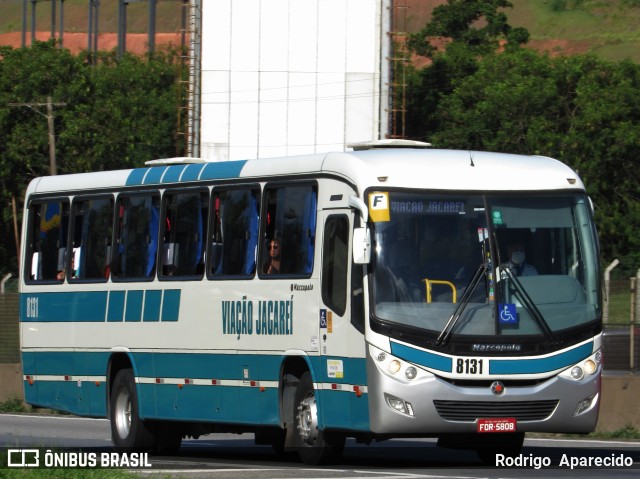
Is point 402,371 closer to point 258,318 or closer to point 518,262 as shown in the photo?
point 518,262

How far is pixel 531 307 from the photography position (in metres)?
15.1

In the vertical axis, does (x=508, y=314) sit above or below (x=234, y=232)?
below

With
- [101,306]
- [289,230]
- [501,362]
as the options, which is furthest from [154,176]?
[501,362]

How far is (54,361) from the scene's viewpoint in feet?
67.8

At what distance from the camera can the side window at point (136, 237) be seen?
19141 millimetres

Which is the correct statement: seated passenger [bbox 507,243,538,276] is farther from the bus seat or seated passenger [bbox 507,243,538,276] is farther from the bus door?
the bus seat

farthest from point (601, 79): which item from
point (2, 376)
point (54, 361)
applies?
point (54, 361)

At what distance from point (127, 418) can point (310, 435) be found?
4115 mm

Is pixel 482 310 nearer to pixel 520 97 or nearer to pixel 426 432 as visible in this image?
pixel 426 432

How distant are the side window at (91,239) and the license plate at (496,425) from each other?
6604mm

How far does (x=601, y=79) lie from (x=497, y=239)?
184 feet

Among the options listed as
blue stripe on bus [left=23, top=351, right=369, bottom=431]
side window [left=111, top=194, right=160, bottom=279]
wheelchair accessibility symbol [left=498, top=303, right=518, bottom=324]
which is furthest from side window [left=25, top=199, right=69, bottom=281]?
wheelchair accessibility symbol [left=498, top=303, right=518, bottom=324]

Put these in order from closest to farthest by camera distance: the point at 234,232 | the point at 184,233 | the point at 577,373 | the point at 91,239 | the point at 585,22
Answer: the point at 577,373
the point at 234,232
the point at 184,233
the point at 91,239
the point at 585,22

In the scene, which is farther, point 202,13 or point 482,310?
point 202,13
